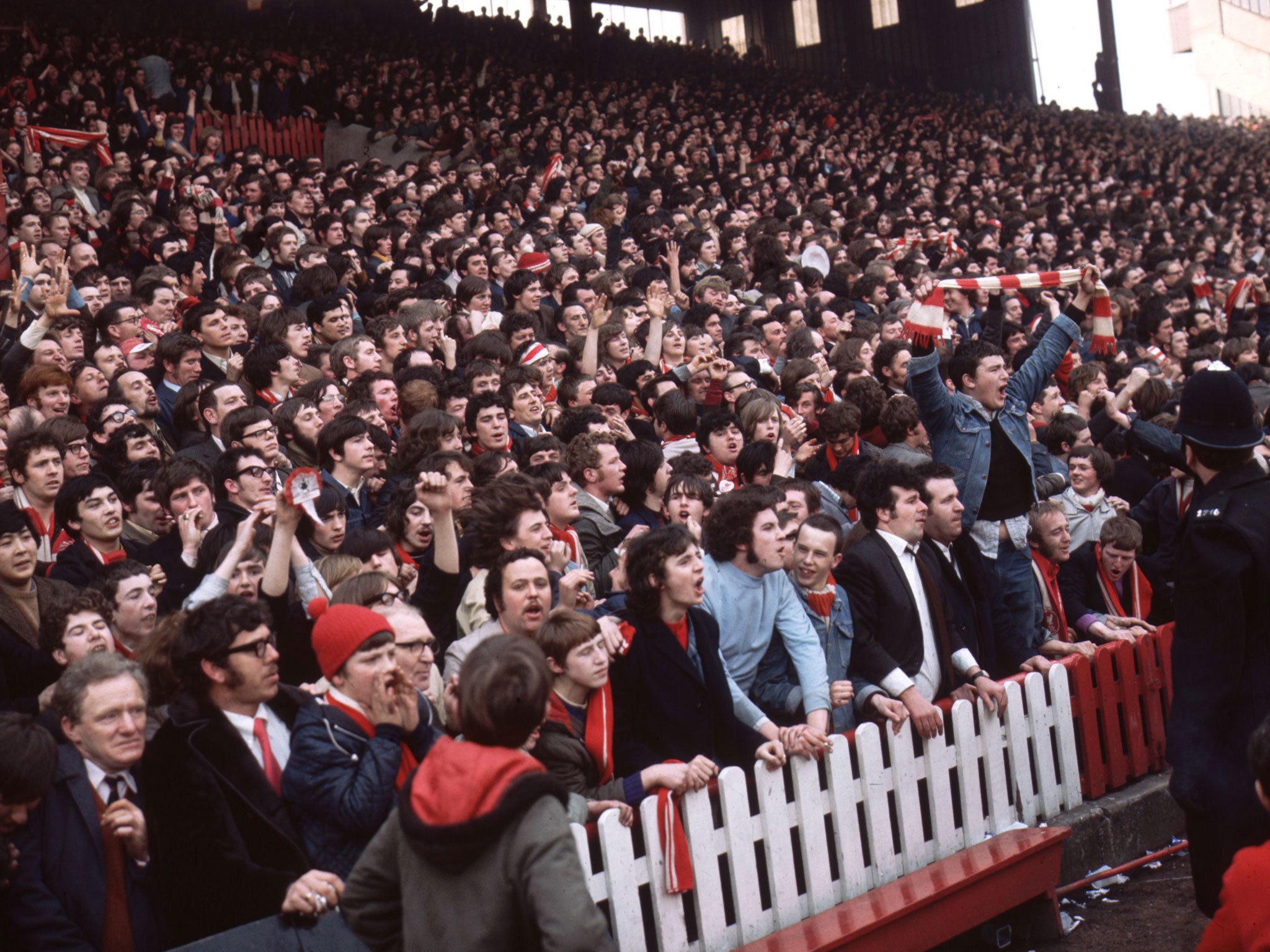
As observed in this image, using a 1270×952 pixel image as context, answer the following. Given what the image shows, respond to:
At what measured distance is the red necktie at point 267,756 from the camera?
3.41 metres

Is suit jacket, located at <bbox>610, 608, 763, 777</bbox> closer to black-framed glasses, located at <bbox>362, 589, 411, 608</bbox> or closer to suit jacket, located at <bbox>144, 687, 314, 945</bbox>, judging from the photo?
black-framed glasses, located at <bbox>362, 589, 411, 608</bbox>

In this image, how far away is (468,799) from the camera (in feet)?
8.11

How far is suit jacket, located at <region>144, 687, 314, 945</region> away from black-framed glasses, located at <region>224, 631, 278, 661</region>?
189 millimetres

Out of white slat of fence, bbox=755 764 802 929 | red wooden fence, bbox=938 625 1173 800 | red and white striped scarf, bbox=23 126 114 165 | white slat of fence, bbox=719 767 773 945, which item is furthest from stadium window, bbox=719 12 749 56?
white slat of fence, bbox=719 767 773 945

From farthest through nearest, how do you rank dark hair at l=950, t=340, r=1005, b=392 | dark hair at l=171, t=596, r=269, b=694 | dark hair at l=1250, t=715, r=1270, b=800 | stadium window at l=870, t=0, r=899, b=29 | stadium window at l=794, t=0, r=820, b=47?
stadium window at l=794, t=0, r=820, b=47 → stadium window at l=870, t=0, r=899, b=29 → dark hair at l=950, t=340, r=1005, b=392 → dark hair at l=171, t=596, r=269, b=694 → dark hair at l=1250, t=715, r=1270, b=800

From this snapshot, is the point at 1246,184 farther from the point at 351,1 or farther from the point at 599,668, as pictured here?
the point at 599,668

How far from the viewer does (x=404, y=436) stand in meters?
6.27

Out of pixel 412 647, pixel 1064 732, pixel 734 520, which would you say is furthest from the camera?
pixel 1064 732

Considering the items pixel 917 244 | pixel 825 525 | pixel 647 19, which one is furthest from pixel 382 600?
pixel 647 19

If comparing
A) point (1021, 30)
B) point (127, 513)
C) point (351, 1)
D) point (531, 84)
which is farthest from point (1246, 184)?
point (127, 513)

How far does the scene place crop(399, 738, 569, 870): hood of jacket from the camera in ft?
8.03

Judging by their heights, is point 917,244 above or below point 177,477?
above

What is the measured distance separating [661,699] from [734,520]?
0.83 m

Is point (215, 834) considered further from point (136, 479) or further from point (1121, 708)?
point (1121, 708)
